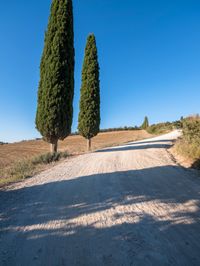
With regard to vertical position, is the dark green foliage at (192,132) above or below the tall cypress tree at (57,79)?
below

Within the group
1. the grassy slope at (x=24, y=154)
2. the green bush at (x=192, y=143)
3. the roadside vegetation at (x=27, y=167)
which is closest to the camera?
the roadside vegetation at (x=27, y=167)

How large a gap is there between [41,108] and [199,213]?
14.7 m

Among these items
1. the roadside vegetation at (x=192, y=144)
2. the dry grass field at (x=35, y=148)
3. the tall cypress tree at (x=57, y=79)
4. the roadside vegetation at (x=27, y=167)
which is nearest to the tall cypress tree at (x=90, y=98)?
the dry grass field at (x=35, y=148)

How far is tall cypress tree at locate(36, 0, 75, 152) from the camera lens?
60.2ft

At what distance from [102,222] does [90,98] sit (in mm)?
20973

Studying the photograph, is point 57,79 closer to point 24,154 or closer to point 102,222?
point 102,222

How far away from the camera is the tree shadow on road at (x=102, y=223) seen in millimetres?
3762

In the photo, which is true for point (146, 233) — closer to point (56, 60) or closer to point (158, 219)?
point (158, 219)

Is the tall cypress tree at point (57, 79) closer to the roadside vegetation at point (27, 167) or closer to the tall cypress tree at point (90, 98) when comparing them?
the roadside vegetation at point (27, 167)

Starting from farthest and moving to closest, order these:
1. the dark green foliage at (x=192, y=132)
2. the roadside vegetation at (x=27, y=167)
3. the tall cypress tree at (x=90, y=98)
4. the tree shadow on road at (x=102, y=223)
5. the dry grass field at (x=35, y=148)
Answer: the dry grass field at (x=35, y=148)
the tall cypress tree at (x=90, y=98)
the dark green foliage at (x=192, y=132)
the roadside vegetation at (x=27, y=167)
the tree shadow on road at (x=102, y=223)

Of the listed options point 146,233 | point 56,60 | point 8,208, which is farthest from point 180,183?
point 56,60

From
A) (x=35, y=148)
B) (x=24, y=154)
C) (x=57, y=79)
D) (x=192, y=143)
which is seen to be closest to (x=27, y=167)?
(x=192, y=143)

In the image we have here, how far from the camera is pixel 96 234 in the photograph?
14.6 ft

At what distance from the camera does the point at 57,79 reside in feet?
61.0
